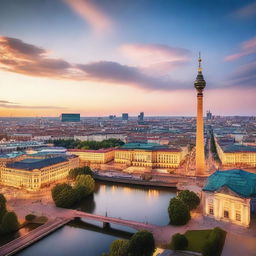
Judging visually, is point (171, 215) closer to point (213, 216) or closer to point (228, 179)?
point (213, 216)

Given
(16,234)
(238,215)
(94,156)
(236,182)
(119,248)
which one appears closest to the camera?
(119,248)

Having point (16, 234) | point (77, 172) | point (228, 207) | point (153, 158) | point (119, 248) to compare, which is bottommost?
point (16, 234)

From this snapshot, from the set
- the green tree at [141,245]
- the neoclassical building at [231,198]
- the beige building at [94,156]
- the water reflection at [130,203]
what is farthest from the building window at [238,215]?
the beige building at [94,156]

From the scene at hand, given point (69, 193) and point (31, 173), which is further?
point (31, 173)

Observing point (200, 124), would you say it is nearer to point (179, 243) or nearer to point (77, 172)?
point (77, 172)

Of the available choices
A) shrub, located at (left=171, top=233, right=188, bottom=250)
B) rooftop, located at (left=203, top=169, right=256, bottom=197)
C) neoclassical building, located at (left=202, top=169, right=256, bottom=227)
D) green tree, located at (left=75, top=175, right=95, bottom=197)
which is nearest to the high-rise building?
rooftop, located at (left=203, top=169, right=256, bottom=197)

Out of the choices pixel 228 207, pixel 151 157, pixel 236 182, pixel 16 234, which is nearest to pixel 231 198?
pixel 228 207

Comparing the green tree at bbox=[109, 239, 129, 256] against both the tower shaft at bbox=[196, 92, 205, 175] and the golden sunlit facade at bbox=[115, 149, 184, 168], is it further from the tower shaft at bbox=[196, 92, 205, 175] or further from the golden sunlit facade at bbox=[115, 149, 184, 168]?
the golden sunlit facade at bbox=[115, 149, 184, 168]
